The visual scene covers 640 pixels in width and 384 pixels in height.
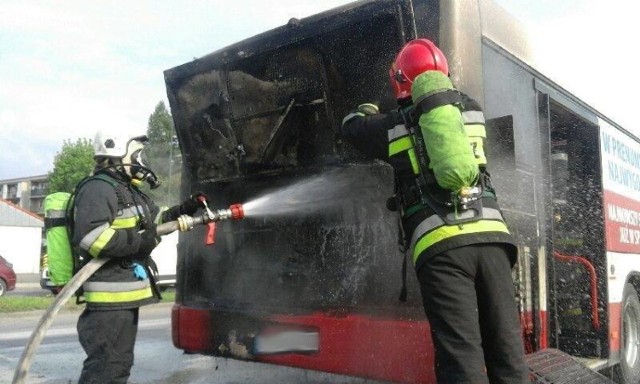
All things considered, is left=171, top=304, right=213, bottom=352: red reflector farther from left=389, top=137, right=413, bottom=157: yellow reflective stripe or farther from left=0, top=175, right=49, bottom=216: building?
left=0, top=175, right=49, bottom=216: building

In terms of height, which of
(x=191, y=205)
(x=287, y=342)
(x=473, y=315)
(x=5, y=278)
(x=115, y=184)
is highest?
(x=115, y=184)

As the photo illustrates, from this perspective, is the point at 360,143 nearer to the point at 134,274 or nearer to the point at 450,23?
the point at 450,23

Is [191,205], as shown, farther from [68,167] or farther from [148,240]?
[68,167]

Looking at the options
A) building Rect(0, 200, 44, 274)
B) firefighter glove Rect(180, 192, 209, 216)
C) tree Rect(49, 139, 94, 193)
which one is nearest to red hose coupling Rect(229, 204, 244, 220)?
firefighter glove Rect(180, 192, 209, 216)

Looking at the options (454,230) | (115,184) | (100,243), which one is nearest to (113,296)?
(100,243)

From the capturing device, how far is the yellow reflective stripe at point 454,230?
2.85 meters

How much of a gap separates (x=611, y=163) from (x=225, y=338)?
3750 millimetres

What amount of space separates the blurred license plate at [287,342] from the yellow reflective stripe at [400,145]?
4.80 feet

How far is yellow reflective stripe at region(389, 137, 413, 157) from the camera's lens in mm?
2980

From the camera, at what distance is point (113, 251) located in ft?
11.7

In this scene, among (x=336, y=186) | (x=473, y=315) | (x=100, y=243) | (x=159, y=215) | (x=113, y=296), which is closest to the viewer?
(x=473, y=315)

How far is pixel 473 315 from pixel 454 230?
1.28 feet

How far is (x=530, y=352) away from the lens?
3941mm

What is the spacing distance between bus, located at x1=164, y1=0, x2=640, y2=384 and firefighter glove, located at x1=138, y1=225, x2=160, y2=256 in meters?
0.88
